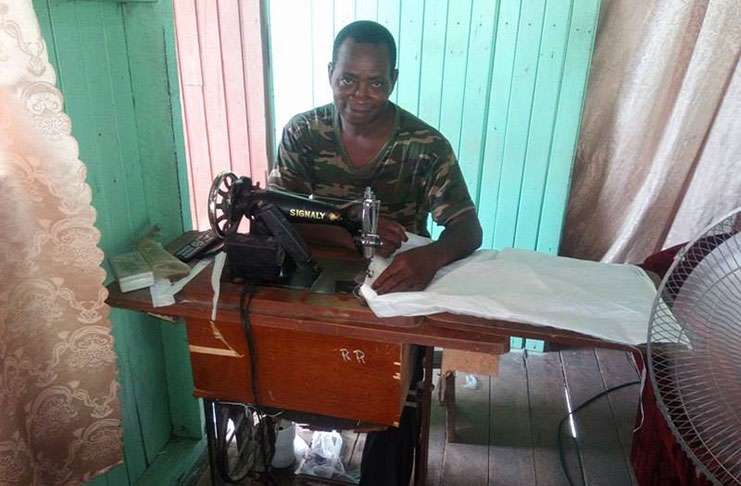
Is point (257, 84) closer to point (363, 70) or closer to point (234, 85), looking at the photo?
point (234, 85)

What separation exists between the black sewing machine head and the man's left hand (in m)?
0.07

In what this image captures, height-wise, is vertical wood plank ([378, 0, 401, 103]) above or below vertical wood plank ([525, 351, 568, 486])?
above

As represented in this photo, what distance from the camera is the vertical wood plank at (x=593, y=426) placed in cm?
202

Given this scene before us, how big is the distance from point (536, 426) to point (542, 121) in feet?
3.83

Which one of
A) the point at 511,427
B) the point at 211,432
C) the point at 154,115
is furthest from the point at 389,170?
the point at 511,427

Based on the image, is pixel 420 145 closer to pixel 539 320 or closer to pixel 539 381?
pixel 539 320

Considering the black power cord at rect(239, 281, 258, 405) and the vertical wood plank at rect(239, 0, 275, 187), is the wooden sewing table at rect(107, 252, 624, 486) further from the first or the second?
the vertical wood plank at rect(239, 0, 275, 187)

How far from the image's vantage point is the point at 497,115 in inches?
91.6

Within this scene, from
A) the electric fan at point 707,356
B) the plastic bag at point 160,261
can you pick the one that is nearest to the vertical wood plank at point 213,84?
the plastic bag at point 160,261

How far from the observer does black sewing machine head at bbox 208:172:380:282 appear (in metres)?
1.25

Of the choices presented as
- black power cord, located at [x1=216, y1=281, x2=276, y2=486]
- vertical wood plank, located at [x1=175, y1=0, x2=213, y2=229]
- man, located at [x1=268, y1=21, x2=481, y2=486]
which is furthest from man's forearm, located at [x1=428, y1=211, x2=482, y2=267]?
vertical wood plank, located at [x1=175, y1=0, x2=213, y2=229]

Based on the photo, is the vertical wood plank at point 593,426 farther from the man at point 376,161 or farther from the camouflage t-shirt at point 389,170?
the camouflage t-shirt at point 389,170

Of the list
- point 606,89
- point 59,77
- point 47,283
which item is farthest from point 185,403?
point 606,89

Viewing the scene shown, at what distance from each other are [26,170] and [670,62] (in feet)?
7.63
